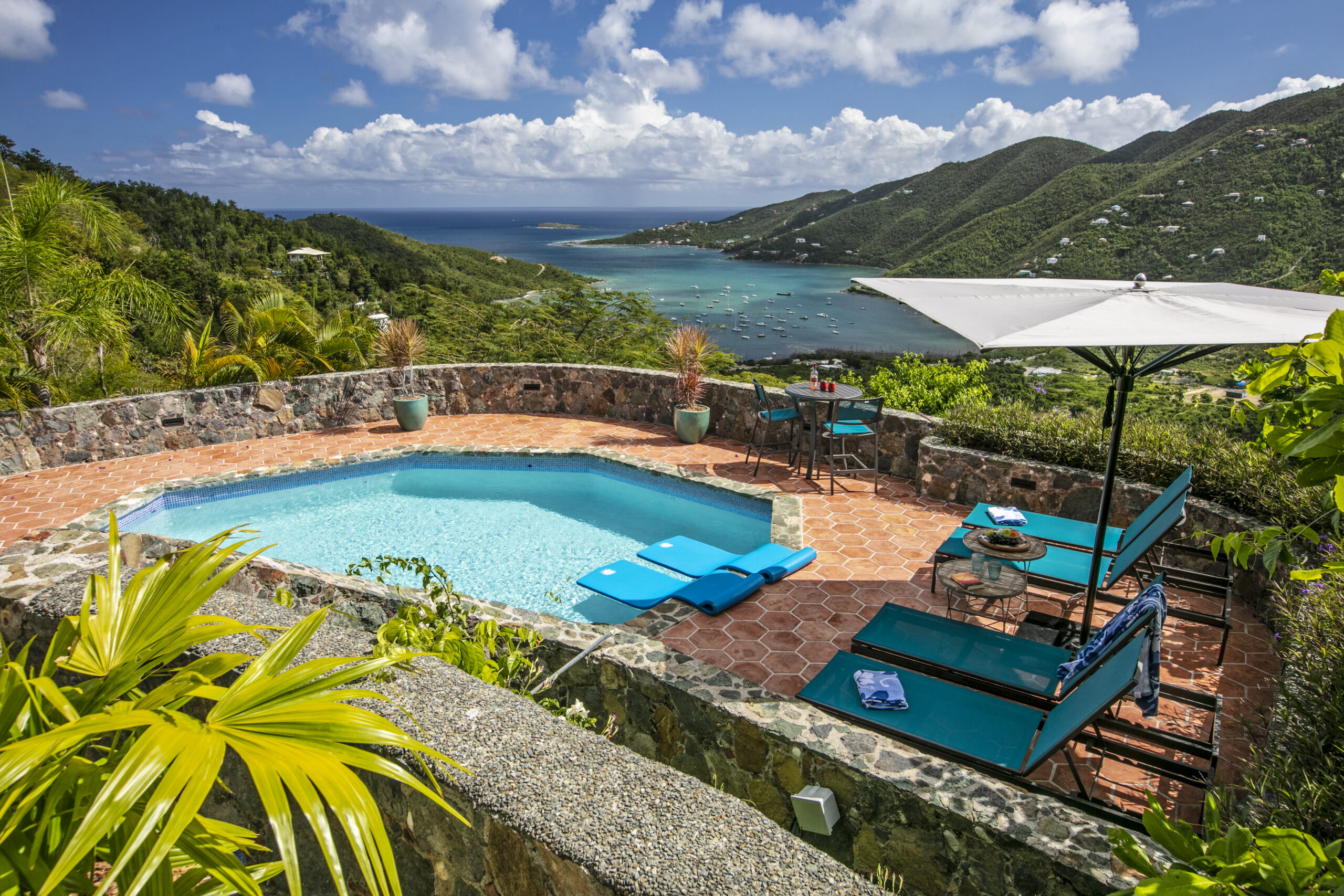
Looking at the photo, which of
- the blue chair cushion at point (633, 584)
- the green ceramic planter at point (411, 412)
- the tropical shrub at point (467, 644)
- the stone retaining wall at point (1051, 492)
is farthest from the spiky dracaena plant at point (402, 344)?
the stone retaining wall at point (1051, 492)

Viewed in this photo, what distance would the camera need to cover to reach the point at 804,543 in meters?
6.05

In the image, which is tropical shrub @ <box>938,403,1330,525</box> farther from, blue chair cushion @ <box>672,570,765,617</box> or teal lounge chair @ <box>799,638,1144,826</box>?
blue chair cushion @ <box>672,570,765,617</box>

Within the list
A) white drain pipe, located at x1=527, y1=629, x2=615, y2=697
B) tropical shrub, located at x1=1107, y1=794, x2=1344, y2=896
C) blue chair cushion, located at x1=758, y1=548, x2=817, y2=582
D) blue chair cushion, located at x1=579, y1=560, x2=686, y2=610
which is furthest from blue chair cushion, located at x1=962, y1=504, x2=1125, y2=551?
tropical shrub, located at x1=1107, y1=794, x2=1344, y2=896

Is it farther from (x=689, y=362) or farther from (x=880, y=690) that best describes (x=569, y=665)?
(x=689, y=362)

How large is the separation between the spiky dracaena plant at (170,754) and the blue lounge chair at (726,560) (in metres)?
3.80

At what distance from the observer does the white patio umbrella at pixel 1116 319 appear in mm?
3305

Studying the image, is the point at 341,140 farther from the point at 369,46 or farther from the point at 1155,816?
the point at 1155,816

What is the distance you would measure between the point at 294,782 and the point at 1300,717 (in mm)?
3693

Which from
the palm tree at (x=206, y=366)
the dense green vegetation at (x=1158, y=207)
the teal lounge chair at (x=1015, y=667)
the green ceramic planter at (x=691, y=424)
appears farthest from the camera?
the dense green vegetation at (x=1158, y=207)

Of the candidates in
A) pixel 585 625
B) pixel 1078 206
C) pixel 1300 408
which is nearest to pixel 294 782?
pixel 1300 408

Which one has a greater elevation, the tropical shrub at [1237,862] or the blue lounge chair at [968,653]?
the tropical shrub at [1237,862]

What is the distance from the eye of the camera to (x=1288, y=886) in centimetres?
109

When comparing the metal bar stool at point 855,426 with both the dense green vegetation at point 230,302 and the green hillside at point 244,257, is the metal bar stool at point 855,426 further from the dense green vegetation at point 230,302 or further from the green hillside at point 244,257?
the green hillside at point 244,257

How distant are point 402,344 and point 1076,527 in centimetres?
854
